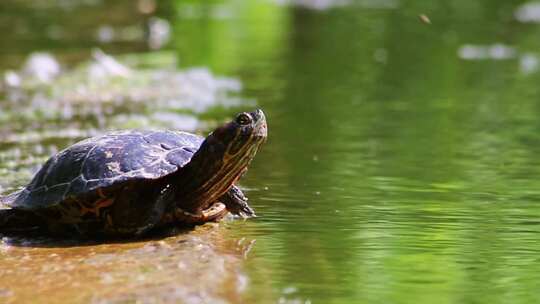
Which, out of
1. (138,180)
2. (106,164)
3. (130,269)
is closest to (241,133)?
(138,180)

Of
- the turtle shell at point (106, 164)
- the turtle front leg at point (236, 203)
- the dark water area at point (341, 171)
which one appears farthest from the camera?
the turtle front leg at point (236, 203)

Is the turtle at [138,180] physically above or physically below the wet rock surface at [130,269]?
above

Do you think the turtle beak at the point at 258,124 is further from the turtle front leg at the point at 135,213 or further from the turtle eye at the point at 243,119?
the turtle front leg at the point at 135,213

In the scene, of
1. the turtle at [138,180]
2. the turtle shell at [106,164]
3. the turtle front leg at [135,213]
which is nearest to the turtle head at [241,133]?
the turtle at [138,180]

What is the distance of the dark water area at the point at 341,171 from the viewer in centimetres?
396

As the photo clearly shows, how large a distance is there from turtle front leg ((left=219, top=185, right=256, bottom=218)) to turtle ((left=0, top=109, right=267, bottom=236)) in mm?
102

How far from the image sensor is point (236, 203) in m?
5.07

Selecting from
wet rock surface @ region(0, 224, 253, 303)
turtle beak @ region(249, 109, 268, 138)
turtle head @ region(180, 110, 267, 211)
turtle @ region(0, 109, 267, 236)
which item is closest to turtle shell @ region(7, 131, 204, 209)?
turtle @ region(0, 109, 267, 236)

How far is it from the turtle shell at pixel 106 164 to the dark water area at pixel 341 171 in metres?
0.23

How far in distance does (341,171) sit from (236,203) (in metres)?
1.36

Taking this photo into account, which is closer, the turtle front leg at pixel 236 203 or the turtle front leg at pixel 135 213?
the turtle front leg at pixel 135 213

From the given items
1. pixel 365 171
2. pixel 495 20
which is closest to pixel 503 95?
pixel 365 171

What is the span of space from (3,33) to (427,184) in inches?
484

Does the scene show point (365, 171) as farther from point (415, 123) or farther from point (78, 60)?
point (78, 60)
